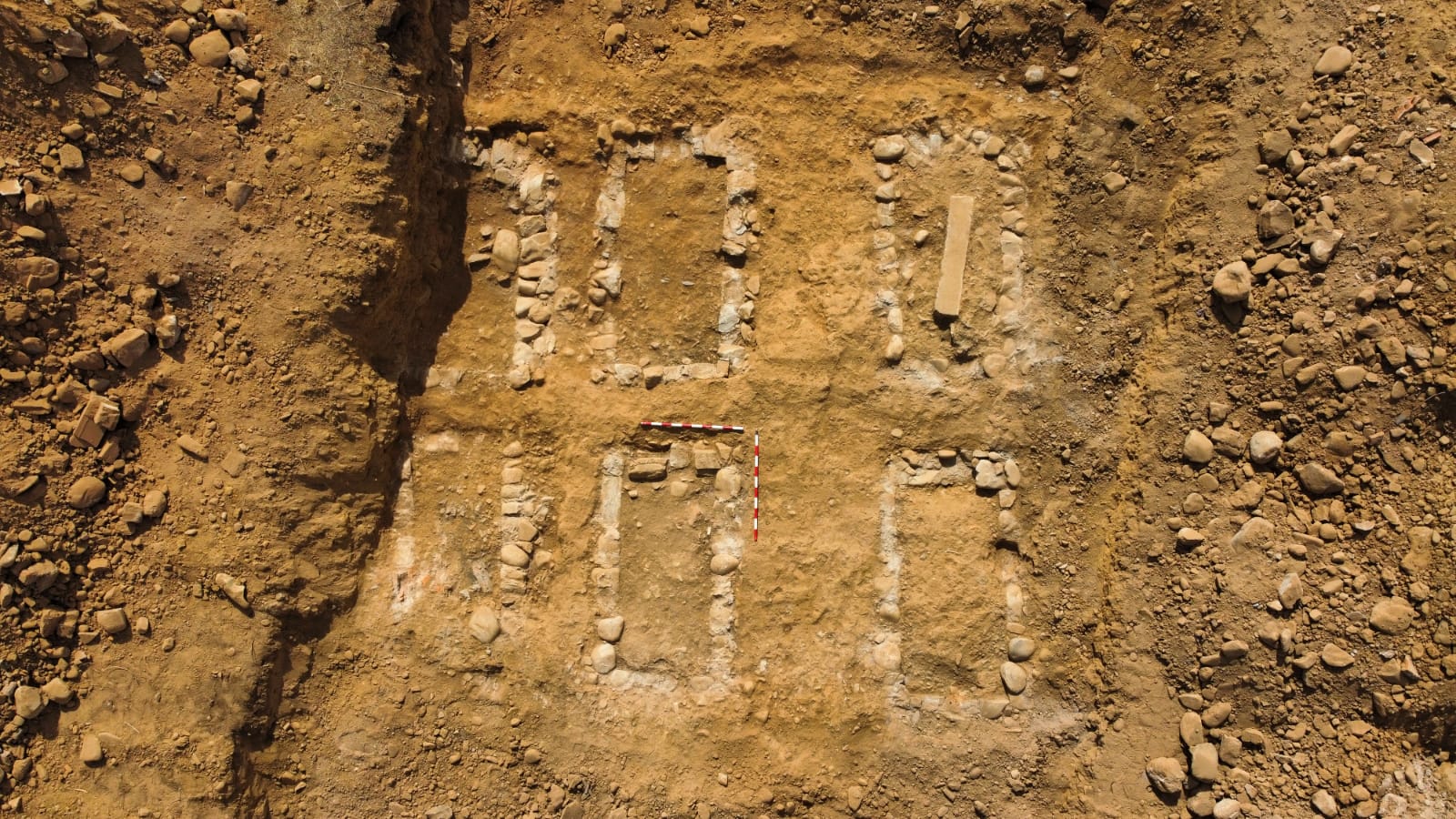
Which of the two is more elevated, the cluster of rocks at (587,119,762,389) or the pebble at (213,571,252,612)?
the cluster of rocks at (587,119,762,389)

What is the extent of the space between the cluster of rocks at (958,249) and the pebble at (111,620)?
3.95 metres

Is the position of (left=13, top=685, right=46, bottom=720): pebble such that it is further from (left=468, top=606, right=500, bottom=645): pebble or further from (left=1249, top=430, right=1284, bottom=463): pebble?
(left=1249, top=430, right=1284, bottom=463): pebble

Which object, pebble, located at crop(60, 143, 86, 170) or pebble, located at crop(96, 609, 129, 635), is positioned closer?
pebble, located at crop(60, 143, 86, 170)

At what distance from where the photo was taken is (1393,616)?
11.5 feet

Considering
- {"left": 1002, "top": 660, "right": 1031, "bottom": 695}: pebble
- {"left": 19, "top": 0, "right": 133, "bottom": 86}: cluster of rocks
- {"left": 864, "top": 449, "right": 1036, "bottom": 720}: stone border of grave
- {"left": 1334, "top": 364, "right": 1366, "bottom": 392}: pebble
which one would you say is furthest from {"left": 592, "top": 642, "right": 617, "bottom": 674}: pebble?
{"left": 1334, "top": 364, "right": 1366, "bottom": 392}: pebble

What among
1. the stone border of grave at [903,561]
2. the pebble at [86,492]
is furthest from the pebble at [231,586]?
the stone border of grave at [903,561]

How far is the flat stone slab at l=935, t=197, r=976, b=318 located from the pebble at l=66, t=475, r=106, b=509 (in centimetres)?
418

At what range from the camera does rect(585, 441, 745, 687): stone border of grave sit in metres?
4.16

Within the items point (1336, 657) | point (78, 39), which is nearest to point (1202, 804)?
point (1336, 657)

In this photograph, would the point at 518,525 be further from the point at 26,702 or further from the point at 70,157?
the point at 70,157

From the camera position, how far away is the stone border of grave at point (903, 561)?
13.5 ft

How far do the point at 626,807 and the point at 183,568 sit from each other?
2.46 m

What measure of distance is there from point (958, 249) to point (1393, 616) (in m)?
2.57

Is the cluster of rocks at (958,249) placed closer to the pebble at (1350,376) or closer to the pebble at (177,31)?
the pebble at (1350,376)
